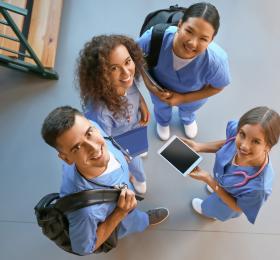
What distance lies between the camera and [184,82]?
1.62 meters

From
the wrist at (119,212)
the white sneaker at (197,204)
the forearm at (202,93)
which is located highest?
the forearm at (202,93)

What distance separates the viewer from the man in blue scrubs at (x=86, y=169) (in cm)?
113

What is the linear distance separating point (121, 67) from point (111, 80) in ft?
0.22

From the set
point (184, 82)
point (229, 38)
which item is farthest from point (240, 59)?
point (184, 82)

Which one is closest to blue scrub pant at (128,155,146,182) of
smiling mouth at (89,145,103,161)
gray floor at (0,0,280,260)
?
gray floor at (0,0,280,260)

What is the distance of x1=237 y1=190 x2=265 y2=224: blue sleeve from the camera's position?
1310 millimetres

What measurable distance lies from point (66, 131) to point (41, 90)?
4.17 feet

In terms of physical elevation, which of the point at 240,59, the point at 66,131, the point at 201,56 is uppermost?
the point at 240,59

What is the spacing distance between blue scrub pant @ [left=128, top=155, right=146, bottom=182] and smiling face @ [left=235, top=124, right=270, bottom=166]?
0.65m

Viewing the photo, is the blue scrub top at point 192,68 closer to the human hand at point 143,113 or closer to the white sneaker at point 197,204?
the human hand at point 143,113

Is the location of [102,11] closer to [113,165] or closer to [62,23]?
[62,23]

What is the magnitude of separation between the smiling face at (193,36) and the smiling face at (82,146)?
0.52 m

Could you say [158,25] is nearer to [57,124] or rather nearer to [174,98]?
[174,98]

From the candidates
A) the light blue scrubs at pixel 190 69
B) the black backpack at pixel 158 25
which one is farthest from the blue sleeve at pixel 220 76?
the black backpack at pixel 158 25
